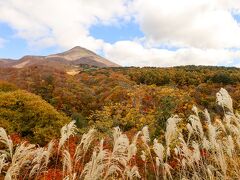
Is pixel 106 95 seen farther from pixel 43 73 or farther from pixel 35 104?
pixel 35 104

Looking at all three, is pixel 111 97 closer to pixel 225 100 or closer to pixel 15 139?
pixel 15 139

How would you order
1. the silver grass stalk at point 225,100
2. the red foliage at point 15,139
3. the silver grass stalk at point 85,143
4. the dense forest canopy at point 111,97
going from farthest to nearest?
the dense forest canopy at point 111,97 < the red foliage at point 15,139 < the silver grass stalk at point 225,100 < the silver grass stalk at point 85,143

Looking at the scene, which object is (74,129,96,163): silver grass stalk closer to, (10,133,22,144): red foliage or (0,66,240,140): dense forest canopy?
(10,133,22,144): red foliage

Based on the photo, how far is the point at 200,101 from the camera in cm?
3447

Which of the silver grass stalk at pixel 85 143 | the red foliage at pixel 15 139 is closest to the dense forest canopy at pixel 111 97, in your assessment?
the red foliage at pixel 15 139

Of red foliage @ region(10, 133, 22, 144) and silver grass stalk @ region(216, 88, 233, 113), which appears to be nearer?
silver grass stalk @ region(216, 88, 233, 113)

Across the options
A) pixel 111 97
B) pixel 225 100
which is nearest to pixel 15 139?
pixel 225 100

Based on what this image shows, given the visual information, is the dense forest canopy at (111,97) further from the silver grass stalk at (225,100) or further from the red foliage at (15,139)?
the silver grass stalk at (225,100)

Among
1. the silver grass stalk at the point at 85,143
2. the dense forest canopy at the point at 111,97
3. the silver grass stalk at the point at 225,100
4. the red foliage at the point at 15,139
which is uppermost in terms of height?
the silver grass stalk at the point at 225,100

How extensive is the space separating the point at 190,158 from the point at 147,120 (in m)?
17.8

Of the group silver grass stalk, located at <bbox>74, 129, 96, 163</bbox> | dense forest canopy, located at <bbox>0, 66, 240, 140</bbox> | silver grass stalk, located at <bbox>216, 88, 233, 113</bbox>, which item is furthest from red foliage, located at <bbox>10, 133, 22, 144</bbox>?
silver grass stalk, located at <bbox>216, 88, 233, 113</bbox>

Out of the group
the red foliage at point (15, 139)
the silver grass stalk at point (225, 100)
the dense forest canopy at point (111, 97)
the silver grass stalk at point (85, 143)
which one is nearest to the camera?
the silver grass stalk at point (85, 143)

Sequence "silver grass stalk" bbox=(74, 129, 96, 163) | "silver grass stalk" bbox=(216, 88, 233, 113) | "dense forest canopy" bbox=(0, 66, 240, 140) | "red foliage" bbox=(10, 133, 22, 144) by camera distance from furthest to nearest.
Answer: "dense forest canopy" bbox=(0, 66, 240, 140) → "red foliage" bbox=(10, 133, 22, 144) → "silver grass stalk" bbox=(216, 88, 233, 113) → "silver grass stalk" bbox=(74, 129, 96, 163)

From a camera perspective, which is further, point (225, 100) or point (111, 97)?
point (111, 97)
